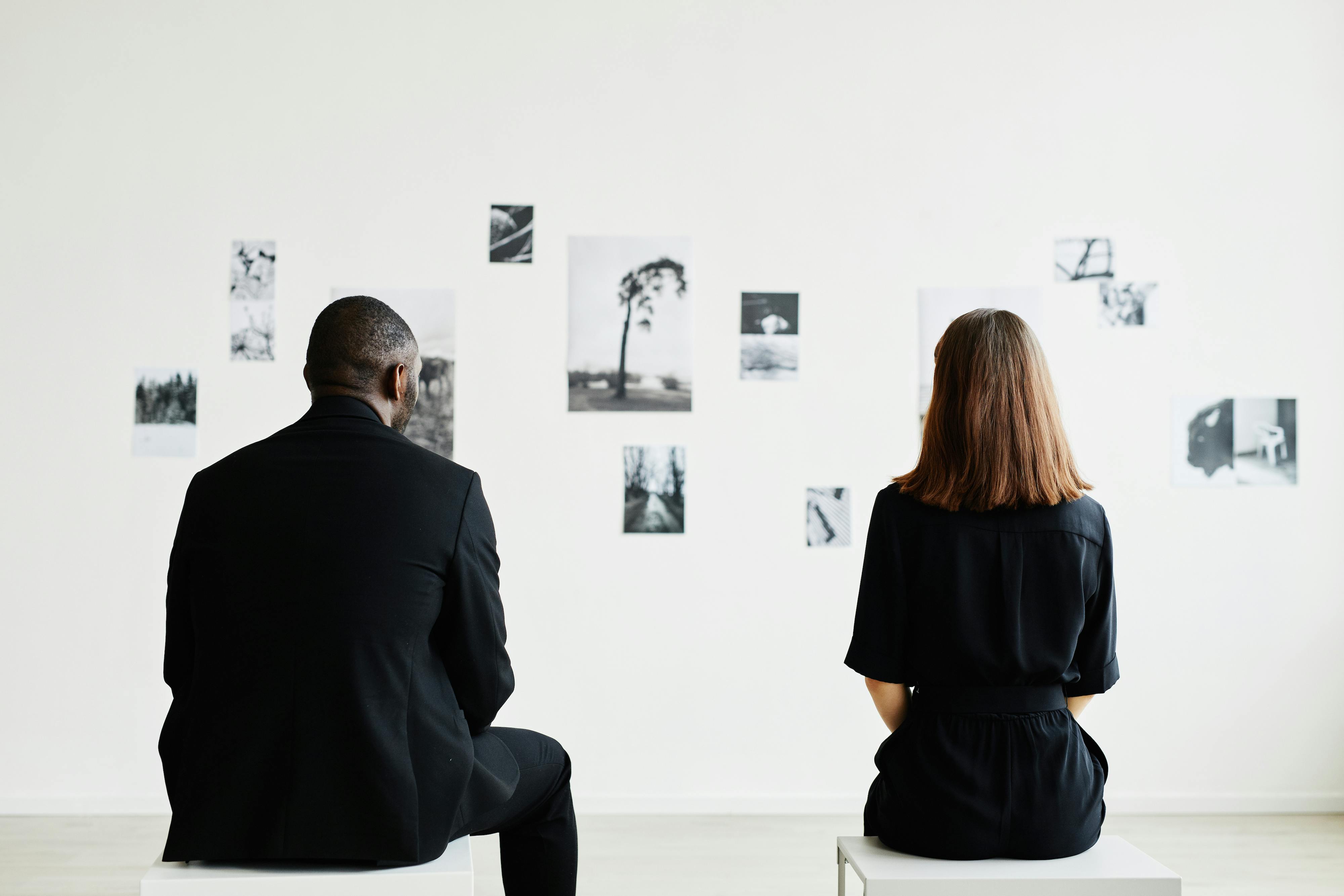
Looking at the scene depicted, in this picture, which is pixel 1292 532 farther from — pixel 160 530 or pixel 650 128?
pixel 160 530

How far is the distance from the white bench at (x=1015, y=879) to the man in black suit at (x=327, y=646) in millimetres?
652

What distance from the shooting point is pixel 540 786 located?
6.21 ft

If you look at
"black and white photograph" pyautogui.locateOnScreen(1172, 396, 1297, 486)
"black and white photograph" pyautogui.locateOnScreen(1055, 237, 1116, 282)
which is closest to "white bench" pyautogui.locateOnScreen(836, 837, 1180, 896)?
"black and white photograph" pyautogui.locateOnScreen(1172, 396, 1297, 486)

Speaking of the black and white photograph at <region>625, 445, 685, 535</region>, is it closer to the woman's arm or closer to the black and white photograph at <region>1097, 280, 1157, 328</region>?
the black and white photograph at <region>1097, 280, 1157, 328</region>

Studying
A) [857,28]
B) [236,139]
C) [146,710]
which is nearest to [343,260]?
[236,139]

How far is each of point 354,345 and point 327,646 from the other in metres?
0.48

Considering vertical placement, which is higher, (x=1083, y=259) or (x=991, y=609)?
(x=1083, y=259)

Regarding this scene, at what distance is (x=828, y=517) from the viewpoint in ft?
10.9

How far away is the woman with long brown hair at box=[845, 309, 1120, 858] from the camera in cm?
163

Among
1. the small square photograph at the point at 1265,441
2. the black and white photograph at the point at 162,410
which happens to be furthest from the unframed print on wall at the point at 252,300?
the small square photograph at the point at 1265,441

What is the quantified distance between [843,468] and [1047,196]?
107 cm

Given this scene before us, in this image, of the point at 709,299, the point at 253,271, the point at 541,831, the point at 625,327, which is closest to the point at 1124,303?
the point at 709,299

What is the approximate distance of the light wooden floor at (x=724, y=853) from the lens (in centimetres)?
264

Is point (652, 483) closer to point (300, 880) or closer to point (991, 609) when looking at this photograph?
point (991, 609)
